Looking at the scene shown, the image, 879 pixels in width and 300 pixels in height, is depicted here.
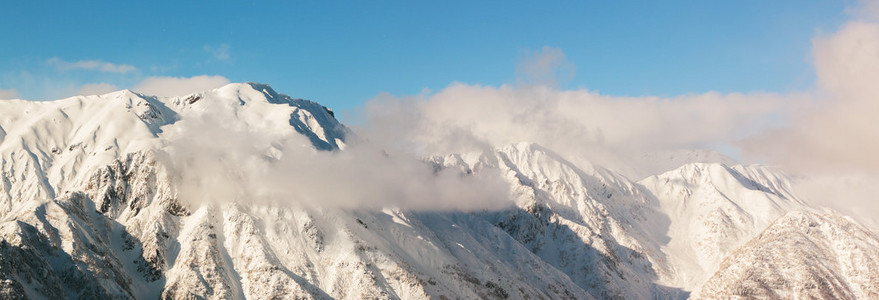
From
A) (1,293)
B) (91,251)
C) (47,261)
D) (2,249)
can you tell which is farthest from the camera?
(91,251)

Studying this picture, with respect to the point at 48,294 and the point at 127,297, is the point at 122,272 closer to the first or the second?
the point at 127,297

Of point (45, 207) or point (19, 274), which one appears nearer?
point (19, 274)

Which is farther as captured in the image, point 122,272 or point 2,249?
point 122,272

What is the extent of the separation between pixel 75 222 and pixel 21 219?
48.4 ft

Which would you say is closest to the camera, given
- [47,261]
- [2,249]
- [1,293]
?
[1,293]

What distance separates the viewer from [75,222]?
198875 mm

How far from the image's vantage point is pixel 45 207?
200m

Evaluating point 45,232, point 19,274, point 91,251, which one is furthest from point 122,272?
point 19,274

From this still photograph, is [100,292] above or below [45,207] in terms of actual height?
below

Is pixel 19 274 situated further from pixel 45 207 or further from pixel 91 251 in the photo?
pixel 45 207

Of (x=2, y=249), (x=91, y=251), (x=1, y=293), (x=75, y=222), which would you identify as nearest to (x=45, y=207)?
(x=75, y=222)

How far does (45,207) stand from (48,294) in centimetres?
4408

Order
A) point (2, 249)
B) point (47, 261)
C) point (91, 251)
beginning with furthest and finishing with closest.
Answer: point (91, 251), point (47, 261), point (2, 249)

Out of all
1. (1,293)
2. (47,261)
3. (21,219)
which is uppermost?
(21,219)
